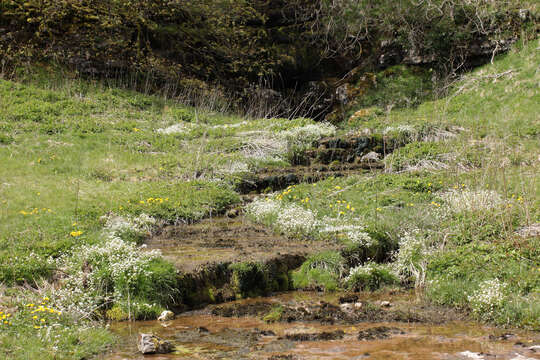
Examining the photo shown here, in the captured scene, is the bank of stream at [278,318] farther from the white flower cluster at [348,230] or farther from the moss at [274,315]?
the white flower cluster at [348,230]

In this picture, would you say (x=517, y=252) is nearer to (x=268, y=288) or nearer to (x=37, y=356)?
(x=268, y=288)

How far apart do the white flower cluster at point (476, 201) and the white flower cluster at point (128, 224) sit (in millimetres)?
4920

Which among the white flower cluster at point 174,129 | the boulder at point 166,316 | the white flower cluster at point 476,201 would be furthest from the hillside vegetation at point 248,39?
the boulder at point 166,316

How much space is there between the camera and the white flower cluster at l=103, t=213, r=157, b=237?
801 cm

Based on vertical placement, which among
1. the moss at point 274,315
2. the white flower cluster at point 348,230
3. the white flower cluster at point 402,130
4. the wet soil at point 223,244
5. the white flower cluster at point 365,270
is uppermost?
the white flower cluster at point 402,130

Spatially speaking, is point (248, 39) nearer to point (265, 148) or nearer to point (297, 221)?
point (265, 148)

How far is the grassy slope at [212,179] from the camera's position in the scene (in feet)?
21.0

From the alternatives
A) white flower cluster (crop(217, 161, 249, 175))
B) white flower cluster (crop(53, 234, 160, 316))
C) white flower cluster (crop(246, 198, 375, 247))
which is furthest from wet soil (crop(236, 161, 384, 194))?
white flower cluster (crop(53, 234, 160, 316))

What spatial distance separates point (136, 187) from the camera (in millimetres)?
10594

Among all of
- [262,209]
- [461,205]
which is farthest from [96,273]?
[461,205]

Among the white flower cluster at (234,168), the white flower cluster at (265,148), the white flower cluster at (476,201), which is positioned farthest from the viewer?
the white flower cluster at (265,148)

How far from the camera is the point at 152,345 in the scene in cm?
479

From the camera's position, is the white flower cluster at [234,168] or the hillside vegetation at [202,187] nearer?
the hillside vegetation at [202,187]

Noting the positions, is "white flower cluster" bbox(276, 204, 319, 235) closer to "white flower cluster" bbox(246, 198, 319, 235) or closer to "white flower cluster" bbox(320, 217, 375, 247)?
"white flower cluster" bbox(246, 198, 319, 235)
